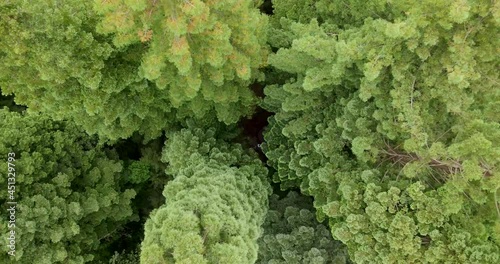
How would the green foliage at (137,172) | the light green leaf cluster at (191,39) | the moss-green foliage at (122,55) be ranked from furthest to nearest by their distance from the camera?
1. the green foliage at (137,172)
2. the moss-green foliage at (122,55)
3. the light green leaf cluster at (191,39)

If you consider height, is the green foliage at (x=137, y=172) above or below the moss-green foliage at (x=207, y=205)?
above

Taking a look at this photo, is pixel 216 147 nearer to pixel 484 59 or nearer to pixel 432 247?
pixel 432 247

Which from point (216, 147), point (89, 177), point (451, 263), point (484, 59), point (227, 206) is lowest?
point (451, 263)

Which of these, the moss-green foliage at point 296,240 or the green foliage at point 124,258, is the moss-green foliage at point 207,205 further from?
the green foliage at point 124,258

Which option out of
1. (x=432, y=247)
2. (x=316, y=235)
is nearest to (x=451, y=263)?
(x=432, y=247)

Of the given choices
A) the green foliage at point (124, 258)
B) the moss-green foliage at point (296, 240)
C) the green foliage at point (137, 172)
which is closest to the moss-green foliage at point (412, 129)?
the moss-green foliage at point (296, 240)

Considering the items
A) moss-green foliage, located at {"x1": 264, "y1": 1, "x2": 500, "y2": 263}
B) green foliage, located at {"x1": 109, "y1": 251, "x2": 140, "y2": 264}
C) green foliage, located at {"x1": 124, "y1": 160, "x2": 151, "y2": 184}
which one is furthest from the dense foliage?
green foliage, located at {"x1": 109, "y1": 251, "x2": 140, "y2": 264}
